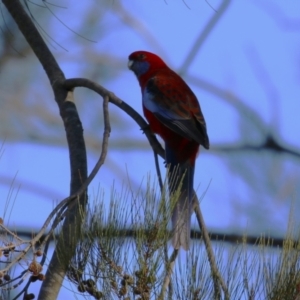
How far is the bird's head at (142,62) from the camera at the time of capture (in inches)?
148

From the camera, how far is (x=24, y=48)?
11.9 ft

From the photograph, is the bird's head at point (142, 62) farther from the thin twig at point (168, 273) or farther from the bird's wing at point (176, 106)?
the thin twig at point (168, 273)

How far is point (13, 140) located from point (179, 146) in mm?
841

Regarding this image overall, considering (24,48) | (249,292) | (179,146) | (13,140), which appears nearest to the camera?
(249,292)

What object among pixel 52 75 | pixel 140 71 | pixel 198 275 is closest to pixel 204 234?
pixel 198 275

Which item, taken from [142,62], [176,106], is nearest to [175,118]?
[176,106]

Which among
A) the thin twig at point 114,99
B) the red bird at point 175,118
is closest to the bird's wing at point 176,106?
the red bird at point 175,118

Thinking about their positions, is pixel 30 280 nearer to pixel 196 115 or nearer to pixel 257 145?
pixel 196 115

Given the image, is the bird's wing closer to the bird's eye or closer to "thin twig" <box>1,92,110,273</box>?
the bird's eye

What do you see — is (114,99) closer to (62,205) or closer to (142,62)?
(62,205)

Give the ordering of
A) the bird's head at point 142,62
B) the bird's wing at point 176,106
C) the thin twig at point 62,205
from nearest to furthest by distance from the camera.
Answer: the thin twig at point 62,205, the bird's wing at point 176,106, the bird's head at point 142,62

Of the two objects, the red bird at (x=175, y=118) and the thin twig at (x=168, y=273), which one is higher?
the red bird at (x=175, y=118)

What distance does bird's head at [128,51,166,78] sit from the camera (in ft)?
12.4

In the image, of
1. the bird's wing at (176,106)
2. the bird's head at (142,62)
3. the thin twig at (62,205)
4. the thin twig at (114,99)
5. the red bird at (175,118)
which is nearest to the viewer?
the thin twig at (62,205)
